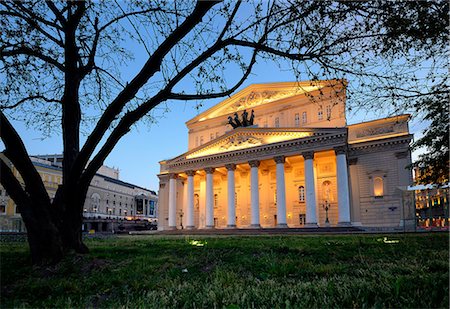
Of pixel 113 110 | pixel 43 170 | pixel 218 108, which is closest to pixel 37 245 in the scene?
pixel 113 110

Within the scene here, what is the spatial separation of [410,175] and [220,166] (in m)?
22.3

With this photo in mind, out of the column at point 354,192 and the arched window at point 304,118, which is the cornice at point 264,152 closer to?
the column at point 354,192

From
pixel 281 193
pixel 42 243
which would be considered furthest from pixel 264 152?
pixel 42 243

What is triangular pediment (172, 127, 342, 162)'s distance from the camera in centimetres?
3775

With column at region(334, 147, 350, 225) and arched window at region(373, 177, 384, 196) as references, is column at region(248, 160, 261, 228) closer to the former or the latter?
column at region(334, 147, 350, 225)

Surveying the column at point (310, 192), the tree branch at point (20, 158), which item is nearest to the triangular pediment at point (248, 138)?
the column at point (310, 192)

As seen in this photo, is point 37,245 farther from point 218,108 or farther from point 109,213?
point 109,213

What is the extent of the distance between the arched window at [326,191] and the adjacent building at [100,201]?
45202 mm

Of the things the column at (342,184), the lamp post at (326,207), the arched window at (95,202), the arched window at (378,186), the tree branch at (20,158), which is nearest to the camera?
the tree branch at (20,158)

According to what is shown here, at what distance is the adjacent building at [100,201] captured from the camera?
6086 centimetres

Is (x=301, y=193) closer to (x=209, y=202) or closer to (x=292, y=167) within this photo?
(x=292, y=167)

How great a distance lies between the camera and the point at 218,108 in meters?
52.9

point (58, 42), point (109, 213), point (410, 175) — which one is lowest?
point (109, 213)

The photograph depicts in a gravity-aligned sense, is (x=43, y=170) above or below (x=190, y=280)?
above
